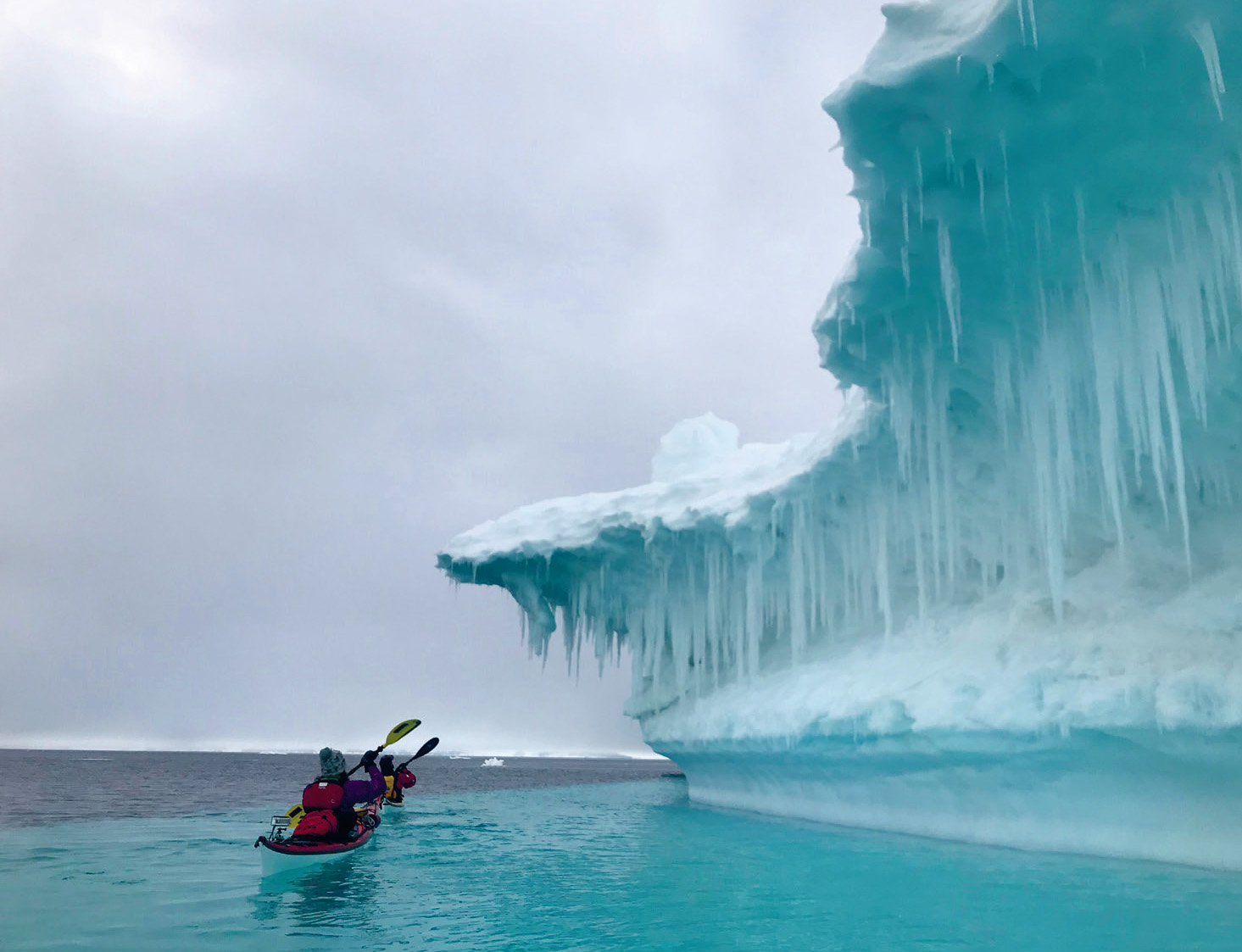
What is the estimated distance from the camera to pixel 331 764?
12.2 metres

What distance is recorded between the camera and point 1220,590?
10086 millimetres

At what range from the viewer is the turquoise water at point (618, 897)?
7.43 meters

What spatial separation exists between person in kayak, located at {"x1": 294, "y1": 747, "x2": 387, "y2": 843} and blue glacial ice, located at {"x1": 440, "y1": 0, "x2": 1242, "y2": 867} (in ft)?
26.5

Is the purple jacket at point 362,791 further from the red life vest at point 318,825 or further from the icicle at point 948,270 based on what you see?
the icicle at point 948,270

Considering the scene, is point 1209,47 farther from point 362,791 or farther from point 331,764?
point 362,791

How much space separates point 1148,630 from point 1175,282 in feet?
15.0

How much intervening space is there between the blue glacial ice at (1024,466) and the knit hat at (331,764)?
8.05m

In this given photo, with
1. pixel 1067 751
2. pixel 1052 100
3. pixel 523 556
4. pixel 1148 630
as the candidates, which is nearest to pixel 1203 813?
pixel 1067 751

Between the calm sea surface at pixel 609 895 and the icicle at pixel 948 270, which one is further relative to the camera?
the icicle at pixel 948 270

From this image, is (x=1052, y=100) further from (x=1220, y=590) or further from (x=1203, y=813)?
(x=1203, y=813)

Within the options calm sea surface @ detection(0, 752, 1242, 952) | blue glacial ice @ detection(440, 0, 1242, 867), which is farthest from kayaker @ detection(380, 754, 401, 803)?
blue glacial ice @ detection(440, 0, 1242, 867)

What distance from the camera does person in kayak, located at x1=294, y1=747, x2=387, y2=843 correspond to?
38.4 ft

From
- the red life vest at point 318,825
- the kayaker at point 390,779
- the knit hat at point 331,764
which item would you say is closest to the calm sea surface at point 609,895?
the red life vest at point 318,825

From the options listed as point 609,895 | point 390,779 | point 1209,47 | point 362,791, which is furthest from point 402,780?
point 1209,47
